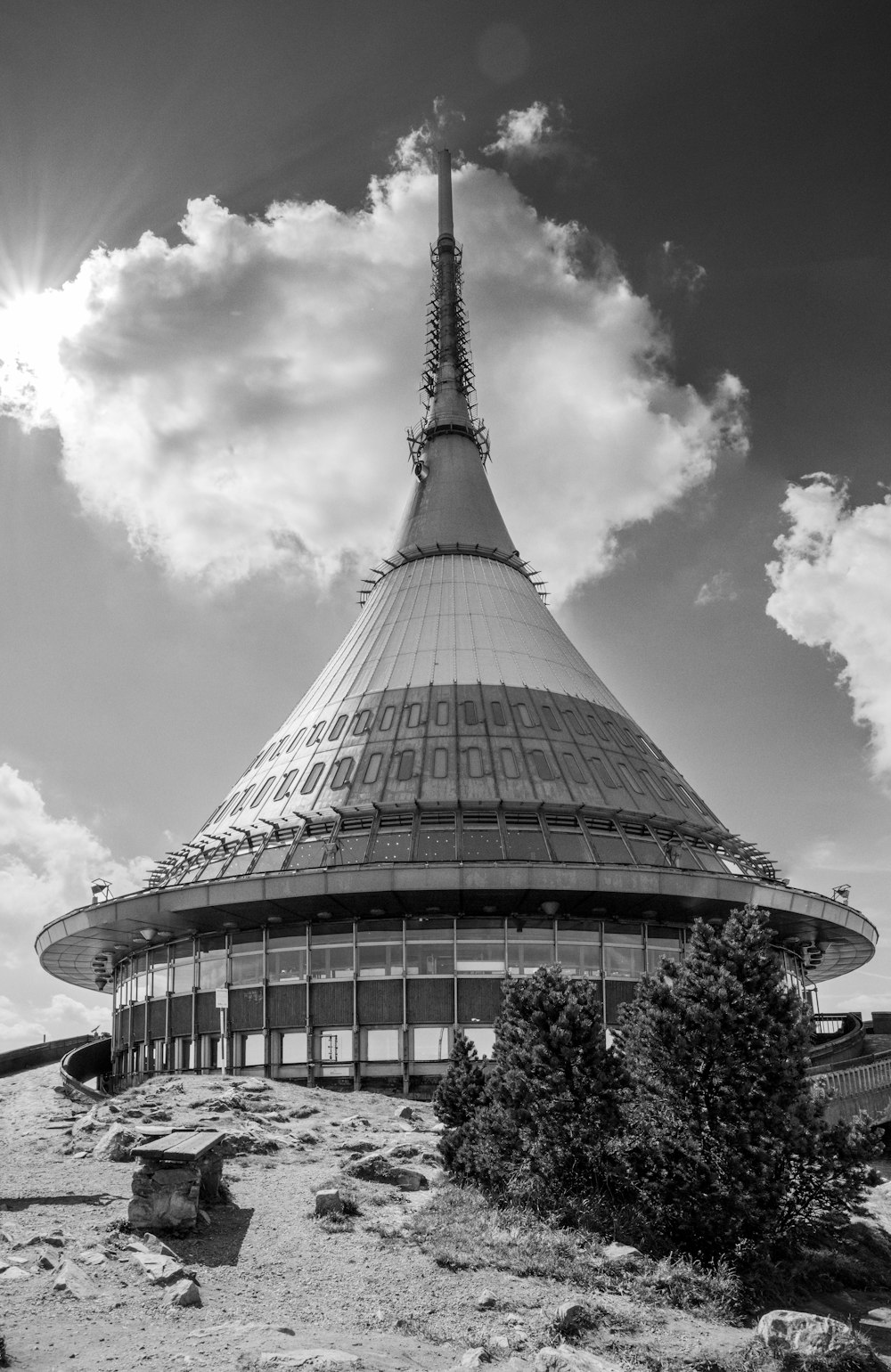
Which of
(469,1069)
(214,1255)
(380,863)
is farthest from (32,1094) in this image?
(214,1255)

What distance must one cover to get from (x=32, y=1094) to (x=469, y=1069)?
1426cm

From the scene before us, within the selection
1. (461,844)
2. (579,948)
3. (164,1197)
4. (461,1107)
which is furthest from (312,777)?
(164,1197)

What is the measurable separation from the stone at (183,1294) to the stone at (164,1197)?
2.48 metres

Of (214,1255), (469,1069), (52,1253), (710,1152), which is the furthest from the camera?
(469,1069)

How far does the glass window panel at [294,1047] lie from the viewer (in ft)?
106

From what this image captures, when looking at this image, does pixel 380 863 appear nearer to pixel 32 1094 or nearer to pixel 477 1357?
pixel 32 1094

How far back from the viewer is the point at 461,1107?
65.2 ft

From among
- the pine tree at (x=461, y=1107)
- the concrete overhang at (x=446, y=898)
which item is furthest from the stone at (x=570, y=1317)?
the concrete overhang at (x=446, y=898)

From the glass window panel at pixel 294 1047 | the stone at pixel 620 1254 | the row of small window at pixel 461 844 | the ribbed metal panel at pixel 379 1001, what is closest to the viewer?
the stone at pixel 620 1254

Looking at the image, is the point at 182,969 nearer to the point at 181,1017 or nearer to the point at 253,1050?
the point at 181,1017

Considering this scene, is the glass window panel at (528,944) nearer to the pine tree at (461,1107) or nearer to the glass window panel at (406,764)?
the glass window panel at (406,764)

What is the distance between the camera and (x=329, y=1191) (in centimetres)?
1588

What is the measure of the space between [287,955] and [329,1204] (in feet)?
61.9

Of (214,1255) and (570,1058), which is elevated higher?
(570,1058)
